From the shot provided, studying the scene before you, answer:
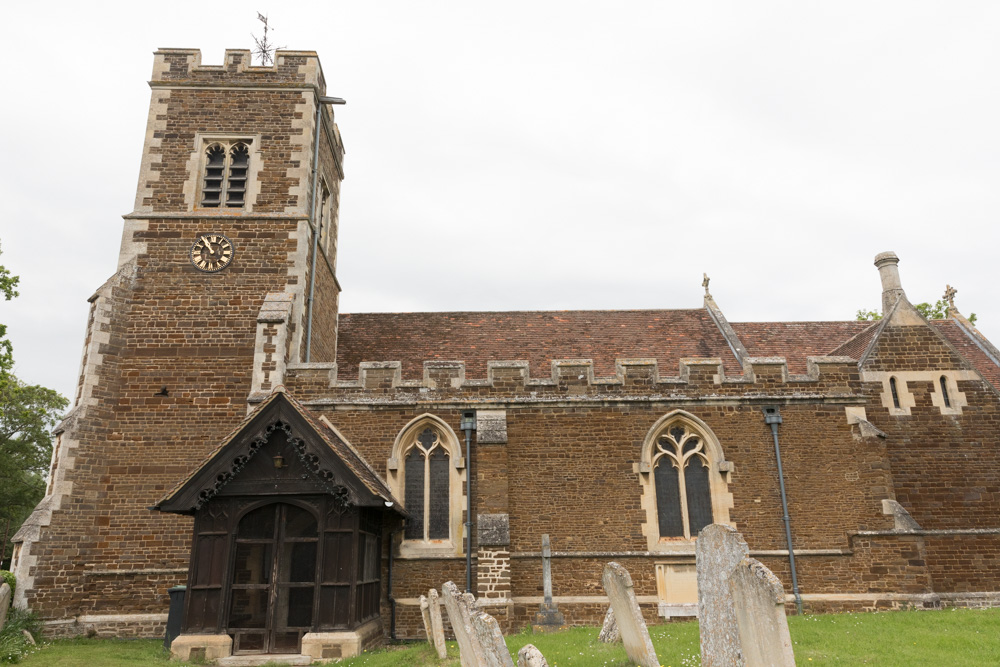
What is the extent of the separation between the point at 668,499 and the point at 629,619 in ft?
22.5

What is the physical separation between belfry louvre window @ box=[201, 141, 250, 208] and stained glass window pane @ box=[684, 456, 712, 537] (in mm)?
12345

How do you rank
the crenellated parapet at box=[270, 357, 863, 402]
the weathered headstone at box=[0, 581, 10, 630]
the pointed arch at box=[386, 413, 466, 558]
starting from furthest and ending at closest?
1. the crenellated parapet at box=[270, 357, 863, 402]
2. the pointed arch at box=[386, 413, 466, 558]
3. the weathered headstone at box=[0, 581, 10, 630]

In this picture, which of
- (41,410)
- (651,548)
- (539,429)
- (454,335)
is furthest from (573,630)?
(41,410)

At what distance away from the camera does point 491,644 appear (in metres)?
6.53

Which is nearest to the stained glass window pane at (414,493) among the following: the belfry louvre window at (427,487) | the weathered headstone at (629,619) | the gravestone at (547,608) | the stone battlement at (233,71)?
the belfry louvre window at (427,487)

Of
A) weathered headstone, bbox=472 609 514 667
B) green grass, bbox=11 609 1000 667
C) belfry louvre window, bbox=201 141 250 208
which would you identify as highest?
belfry louvre window, bbox=201 141 250 208

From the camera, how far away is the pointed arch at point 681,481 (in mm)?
14578

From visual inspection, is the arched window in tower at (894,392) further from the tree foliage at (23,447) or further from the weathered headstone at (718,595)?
the tree foliage at (23,447)

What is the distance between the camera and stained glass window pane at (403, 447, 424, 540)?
1441 centimetres

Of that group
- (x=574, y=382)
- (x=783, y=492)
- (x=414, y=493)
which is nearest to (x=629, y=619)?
(x=414, y=493)

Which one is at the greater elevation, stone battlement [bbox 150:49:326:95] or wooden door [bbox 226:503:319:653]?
stone battlement [bbox 150:49:326:95]

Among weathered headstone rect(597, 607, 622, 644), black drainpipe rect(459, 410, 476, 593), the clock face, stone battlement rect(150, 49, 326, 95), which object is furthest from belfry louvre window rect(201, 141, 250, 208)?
weathered headstone rect(597, 607, 622, 644)

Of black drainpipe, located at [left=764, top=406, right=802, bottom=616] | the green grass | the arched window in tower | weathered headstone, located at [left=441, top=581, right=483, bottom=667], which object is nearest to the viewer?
weathered headstone, located at [left=441, top=581, right=483, bottom=667]

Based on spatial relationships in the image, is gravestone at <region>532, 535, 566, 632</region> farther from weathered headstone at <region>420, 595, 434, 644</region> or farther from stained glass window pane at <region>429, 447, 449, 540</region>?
weathered headstone at <region>420, 595, 434, 644</region>
